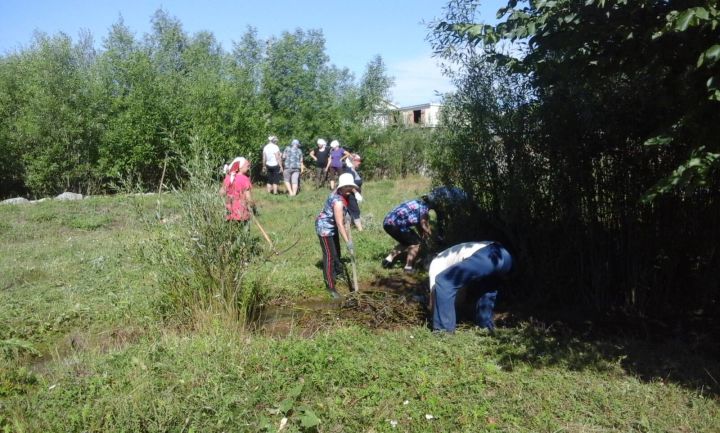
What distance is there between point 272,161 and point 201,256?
11661 millimetres

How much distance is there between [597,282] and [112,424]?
14.9 feet

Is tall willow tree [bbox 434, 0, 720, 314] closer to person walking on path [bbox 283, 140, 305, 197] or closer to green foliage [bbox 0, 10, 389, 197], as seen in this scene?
person walking on path [bbox 283, 140, 305, 197]

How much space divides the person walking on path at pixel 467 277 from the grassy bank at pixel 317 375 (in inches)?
7.7

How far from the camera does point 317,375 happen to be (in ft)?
14.5

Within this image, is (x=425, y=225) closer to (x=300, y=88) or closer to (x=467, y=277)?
(x=467, y=277)

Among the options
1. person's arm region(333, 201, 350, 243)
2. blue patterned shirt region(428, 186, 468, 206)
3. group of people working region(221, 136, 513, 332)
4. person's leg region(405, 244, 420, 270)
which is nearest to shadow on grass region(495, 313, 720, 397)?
group of people working region(221, 136, 513, 332)

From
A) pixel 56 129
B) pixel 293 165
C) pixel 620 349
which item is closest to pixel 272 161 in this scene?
pixel 293 165

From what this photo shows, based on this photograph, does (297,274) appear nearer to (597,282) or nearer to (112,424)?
(597,282)

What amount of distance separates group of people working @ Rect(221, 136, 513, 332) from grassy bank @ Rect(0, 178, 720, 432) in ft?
1.14

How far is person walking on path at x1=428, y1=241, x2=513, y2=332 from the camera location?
17.7 ft

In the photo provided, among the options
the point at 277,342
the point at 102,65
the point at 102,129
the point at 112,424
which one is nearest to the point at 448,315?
the point at 277,342

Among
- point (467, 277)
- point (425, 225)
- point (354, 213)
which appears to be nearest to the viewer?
point (467, 277)

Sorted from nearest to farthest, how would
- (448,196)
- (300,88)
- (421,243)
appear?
1. (448,196)
2. (421,243)
3. (300,88)

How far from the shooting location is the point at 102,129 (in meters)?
19.8
